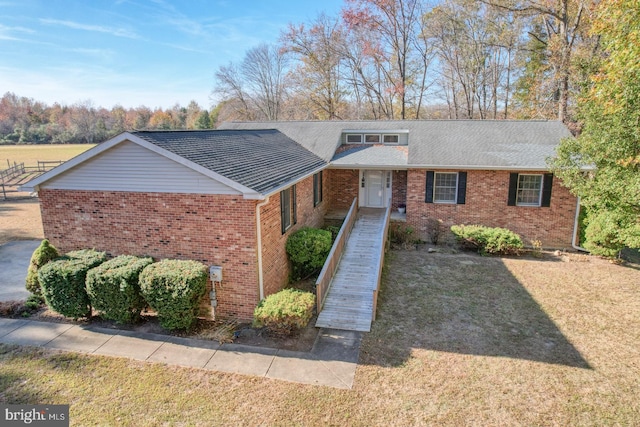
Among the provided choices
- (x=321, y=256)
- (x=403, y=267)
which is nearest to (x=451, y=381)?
(x=321, y=256)

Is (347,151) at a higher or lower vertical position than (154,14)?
lower

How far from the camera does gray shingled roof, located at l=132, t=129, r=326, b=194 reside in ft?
29.6

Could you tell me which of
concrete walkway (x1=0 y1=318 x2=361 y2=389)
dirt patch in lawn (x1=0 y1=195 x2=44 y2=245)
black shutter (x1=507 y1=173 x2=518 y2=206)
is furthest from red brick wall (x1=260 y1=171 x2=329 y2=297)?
dirt patch in lawn (x1=0 y1=195 x2=44 y2=245)

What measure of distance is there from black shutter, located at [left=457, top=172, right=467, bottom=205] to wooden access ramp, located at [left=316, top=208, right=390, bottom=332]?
327 centimetres

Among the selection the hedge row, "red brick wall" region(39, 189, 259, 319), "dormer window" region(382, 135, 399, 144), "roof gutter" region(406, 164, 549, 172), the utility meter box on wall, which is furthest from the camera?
"dormer window" region(382, 135, 399, 144)

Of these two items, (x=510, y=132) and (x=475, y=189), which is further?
(x=510, y=132)

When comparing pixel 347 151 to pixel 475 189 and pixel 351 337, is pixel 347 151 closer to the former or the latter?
pixel 475 189

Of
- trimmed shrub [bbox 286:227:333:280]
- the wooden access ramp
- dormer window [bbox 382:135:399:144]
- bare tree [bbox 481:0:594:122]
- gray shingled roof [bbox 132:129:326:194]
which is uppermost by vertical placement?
bare tree [bbox 481:0:594:122]

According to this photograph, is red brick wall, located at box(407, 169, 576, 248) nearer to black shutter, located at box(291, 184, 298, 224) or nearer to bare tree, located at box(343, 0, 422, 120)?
black shutter, located at box(291, 184, 298, 224)

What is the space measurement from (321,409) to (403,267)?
7367mm

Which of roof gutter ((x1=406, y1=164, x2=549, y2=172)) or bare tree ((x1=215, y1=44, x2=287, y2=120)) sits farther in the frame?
bare tree ((x1=215, y1=44, x2=287, y2=120))

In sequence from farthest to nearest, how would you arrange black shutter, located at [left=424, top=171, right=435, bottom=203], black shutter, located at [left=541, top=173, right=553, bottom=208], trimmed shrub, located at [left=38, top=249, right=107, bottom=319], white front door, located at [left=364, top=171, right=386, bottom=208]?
white front door, located at [left=364, top=171, right=386, bottom=208]
black shutter, located at [left=424, top=171, right=435, bottom=203]
black shutter, located at [left=541, top=173, right=553, bottom=208]
trimmed shrub, located at [left=38, top=249, right=107, bottom=319]

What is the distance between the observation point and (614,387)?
6.77 metres

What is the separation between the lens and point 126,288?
8406 mm
